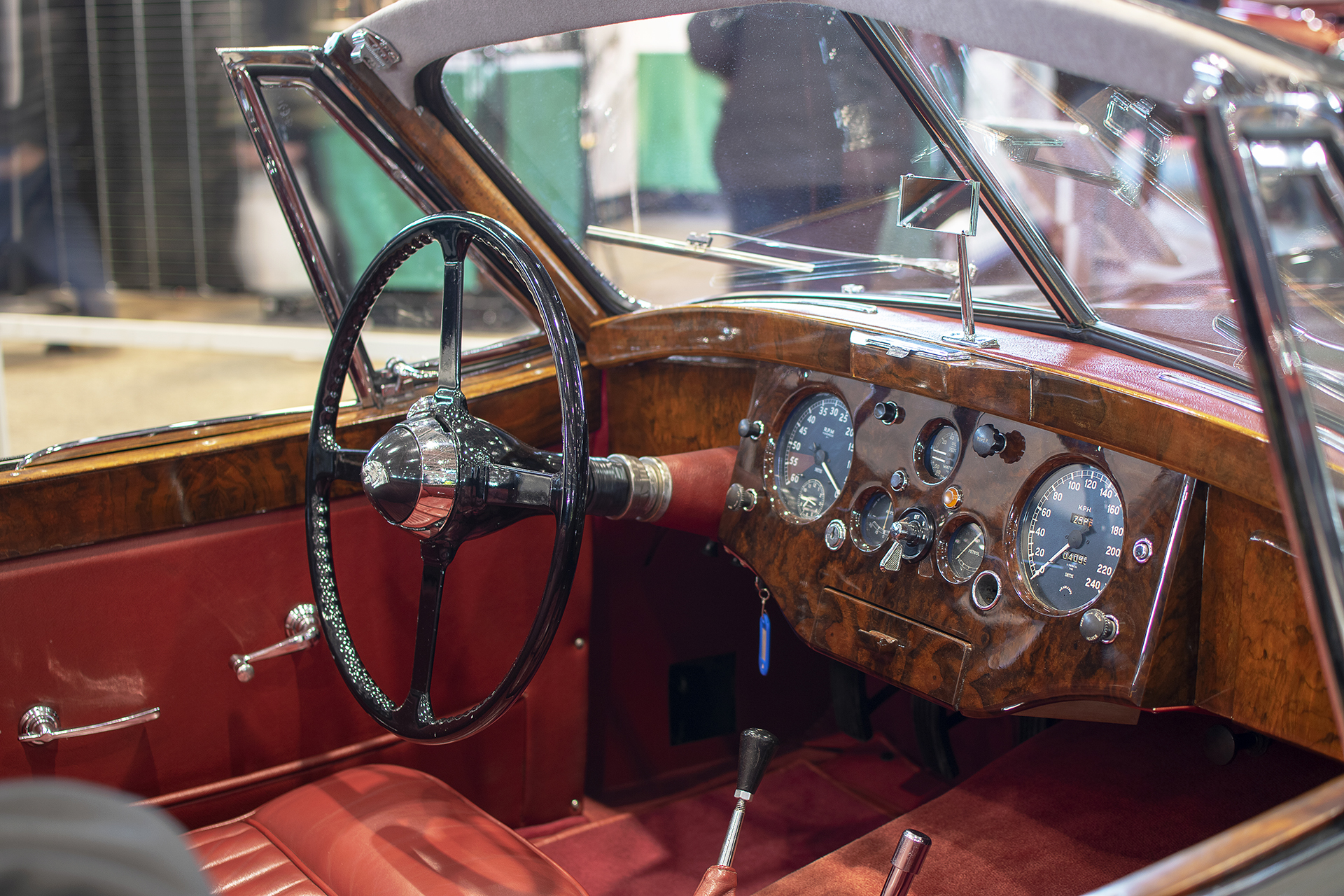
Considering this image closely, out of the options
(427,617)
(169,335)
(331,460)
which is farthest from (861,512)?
(169,335)

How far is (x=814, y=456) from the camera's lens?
1.68 meters

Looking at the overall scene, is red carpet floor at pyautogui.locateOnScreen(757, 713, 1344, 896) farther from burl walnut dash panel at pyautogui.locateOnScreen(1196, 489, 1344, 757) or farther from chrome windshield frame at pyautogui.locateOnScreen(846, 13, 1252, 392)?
chrome windshield frame at pyautogui.locateOnScreen(846, 13, 1252, 392)

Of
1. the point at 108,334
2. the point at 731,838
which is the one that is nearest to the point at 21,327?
the point at 108,334

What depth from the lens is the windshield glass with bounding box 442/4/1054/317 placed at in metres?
1.60

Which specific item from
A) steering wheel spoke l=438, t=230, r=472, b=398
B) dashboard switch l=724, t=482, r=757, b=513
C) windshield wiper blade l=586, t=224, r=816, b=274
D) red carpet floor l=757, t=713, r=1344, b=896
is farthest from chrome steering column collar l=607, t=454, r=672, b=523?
red carpet floor l=757, t=713, r=1344, b=896

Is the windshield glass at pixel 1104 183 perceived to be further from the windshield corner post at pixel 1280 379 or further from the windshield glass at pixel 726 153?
the windshield corner post at pixel 1280 379

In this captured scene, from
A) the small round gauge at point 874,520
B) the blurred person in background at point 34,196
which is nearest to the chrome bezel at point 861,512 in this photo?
the small round gauge at point 874,520

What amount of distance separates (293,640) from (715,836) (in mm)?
864

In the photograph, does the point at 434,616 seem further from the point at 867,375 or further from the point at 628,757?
the point at 628,757

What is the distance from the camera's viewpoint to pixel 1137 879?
0.74m

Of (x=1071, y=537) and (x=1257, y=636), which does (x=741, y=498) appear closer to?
(x=1071, y=537)

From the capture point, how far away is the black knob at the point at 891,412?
1526 mm

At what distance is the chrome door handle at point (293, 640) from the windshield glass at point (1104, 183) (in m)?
1.17

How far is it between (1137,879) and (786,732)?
5.18 ft
